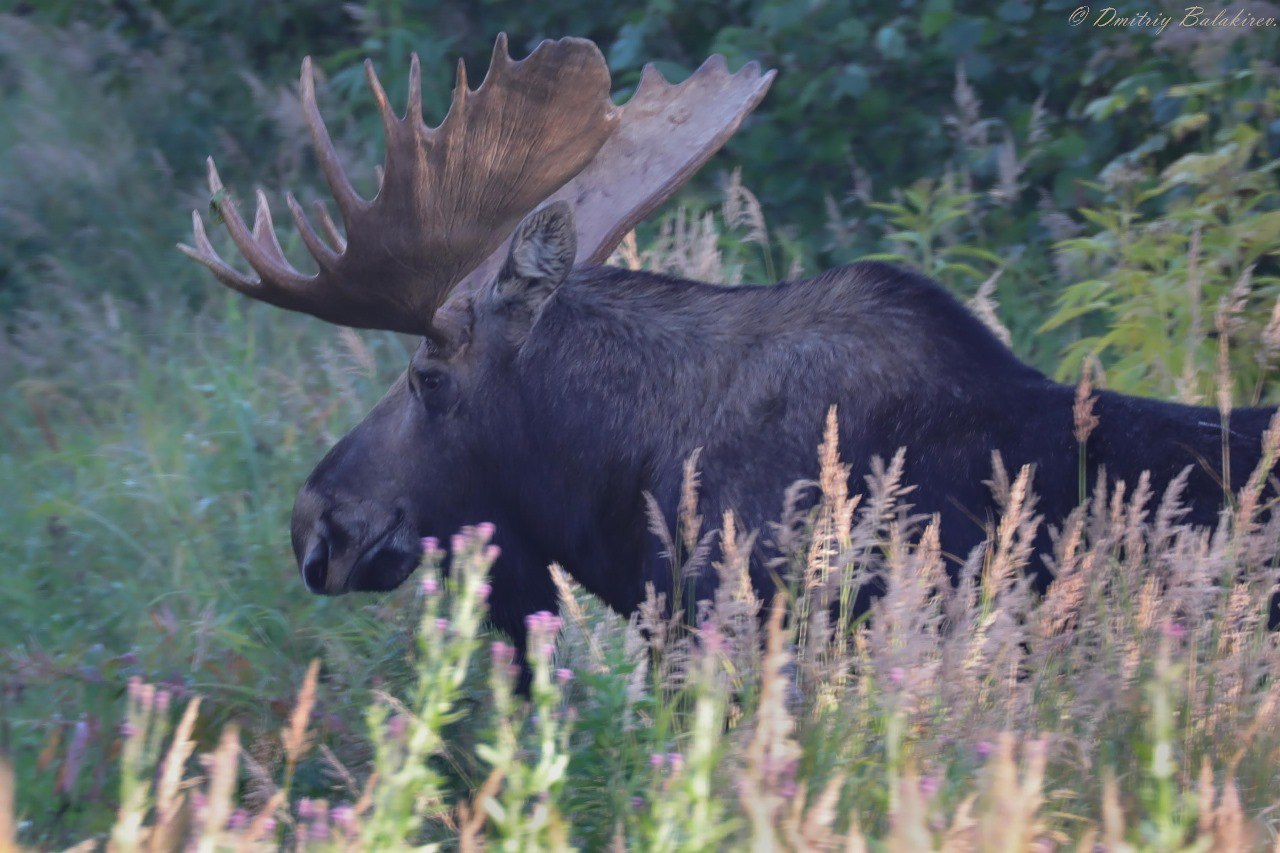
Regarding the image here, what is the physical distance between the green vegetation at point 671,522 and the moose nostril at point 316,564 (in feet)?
0.55

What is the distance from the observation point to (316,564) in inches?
167

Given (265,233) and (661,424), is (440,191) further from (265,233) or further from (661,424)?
(661,424)

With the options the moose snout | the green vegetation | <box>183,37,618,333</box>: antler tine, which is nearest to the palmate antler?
<box>183,37,618,333</box>: antler tine

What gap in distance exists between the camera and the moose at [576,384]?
3.76 metres

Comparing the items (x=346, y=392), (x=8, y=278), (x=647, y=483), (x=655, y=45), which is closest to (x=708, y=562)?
(x=647, y=483)

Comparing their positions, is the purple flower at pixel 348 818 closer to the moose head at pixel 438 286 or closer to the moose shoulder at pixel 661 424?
the moose shoulder at pixel 661 424

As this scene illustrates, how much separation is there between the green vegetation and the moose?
0.20 meters

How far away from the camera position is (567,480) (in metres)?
4.08

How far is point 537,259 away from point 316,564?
1034 millimetres

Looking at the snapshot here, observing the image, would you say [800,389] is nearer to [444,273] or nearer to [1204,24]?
[444,273]

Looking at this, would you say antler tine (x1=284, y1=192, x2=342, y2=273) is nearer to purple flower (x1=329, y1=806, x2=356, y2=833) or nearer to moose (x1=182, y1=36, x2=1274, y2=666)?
moose (x1=182, y1=36, x2=1274, y2=666)

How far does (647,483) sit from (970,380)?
83 cm

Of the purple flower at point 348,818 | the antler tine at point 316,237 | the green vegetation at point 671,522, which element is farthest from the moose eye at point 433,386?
the purple flower at point 348,818

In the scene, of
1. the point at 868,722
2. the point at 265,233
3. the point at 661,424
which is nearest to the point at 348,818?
the point at 868,722
